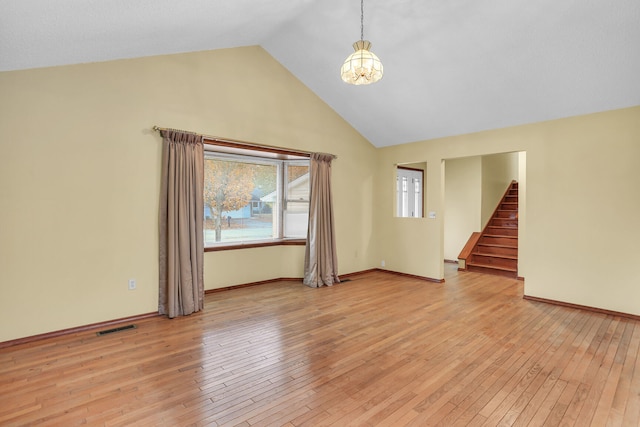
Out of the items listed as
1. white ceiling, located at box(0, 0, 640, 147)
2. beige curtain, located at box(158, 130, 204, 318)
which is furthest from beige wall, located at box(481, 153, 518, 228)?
beige curtain, located at box(158, 130, 204, 318)

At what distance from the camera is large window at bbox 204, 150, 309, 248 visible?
5.08m

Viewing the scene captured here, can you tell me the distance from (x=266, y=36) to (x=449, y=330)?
4338 mm

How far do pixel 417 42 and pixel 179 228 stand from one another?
3.58m

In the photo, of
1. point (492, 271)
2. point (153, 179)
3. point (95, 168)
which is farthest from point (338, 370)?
point (492, 271)

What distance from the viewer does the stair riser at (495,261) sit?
6152 millimetres

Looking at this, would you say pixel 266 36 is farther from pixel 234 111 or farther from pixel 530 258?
pixel 530 258

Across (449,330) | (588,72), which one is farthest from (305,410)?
(588,72)

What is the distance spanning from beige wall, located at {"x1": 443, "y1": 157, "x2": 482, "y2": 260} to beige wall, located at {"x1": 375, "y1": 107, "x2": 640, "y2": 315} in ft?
7.02

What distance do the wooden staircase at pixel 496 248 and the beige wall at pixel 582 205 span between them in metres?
1.67

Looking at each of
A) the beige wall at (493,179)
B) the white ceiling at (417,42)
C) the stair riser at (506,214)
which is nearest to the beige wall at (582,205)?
the white ceiling at (417,42)

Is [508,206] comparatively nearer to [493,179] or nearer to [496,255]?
[493,179]

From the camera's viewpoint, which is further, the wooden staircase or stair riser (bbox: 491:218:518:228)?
stair riser (bbox: 491:218:518:228)

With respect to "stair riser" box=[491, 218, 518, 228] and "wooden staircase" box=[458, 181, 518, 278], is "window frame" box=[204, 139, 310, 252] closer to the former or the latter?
"wooden staircase" box=[458, 181, 518, 278]

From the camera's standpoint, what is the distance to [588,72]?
3.53 m
